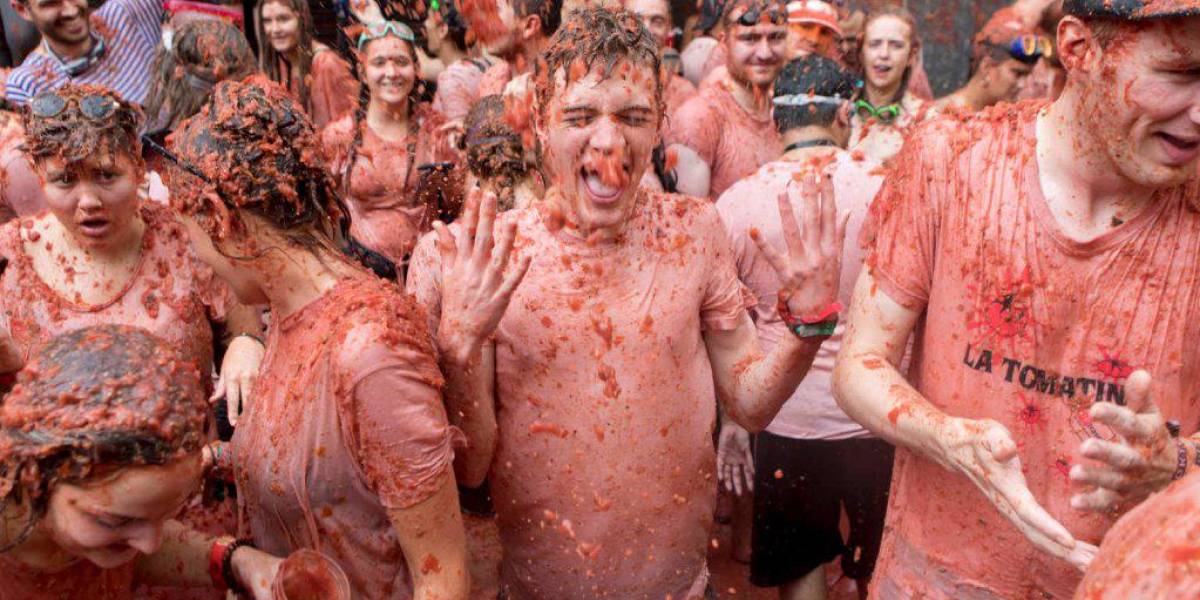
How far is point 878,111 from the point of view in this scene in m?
6.53

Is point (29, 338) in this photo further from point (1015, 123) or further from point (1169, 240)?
point (1169, 240)

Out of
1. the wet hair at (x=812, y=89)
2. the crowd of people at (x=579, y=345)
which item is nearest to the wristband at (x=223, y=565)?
the crowd of people at (x=579, y=345)

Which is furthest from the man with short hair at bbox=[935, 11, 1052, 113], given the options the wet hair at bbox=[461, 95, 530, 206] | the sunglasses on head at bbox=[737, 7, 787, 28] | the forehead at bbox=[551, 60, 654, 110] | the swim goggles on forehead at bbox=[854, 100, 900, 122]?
the forehead at bbox=[551, 60, 654, 110]

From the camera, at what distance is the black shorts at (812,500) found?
417 cm

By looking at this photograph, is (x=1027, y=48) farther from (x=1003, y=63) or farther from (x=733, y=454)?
(x=733, y=454)

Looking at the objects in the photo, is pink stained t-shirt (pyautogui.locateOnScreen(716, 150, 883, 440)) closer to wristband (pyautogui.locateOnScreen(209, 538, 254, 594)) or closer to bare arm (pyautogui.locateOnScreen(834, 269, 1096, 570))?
bare arm (pyautogui.locateOnScreen(834, 269, 1096, 570))

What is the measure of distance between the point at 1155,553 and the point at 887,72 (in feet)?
19.5

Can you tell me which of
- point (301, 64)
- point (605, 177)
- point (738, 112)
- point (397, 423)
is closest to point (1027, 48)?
point (738, 112)

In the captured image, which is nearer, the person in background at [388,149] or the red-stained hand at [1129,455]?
the red-stained hand at [1129,455]

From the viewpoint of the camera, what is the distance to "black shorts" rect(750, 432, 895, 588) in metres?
4.17

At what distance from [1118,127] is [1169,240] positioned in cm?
33

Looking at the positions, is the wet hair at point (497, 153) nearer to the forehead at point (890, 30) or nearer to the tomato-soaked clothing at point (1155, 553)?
the tomato-soaked clothing at point (1155, 553)

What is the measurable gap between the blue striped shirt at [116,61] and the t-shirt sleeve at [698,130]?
10.5 ft

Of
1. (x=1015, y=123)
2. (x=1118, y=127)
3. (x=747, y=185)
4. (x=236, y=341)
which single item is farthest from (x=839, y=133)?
(x=236, y=341)
